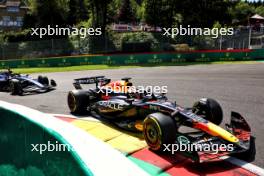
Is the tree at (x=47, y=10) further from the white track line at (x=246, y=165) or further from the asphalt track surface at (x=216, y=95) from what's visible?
the white track line at (x=246, y=165)

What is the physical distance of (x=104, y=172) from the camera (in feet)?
9.43

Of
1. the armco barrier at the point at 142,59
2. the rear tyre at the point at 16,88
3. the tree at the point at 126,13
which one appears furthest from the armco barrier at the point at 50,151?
the tree at the point at 126,13

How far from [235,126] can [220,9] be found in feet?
115

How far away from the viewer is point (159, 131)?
5453 millimetres

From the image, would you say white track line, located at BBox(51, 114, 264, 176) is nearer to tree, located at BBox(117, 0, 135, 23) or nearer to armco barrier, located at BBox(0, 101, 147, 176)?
armco barrier, located at BBox(0, 101, 147, 176)

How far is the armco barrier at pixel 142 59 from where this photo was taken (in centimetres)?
2400

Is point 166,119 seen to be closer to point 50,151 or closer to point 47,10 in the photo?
point 50,151

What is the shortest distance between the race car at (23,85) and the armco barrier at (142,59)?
1317 centimetres

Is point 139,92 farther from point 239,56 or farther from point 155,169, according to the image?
point 239,56

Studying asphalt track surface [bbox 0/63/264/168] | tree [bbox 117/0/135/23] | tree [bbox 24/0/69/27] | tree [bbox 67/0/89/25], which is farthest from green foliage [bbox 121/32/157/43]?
tree [bbox 117/0/135/23]

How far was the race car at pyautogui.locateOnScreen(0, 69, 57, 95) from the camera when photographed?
1218 centimetres

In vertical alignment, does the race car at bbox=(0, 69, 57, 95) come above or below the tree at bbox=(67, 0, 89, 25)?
below

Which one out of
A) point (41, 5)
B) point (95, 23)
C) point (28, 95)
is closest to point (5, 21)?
point (41, 5)

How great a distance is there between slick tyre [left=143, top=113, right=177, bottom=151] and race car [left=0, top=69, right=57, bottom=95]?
7.21 m
